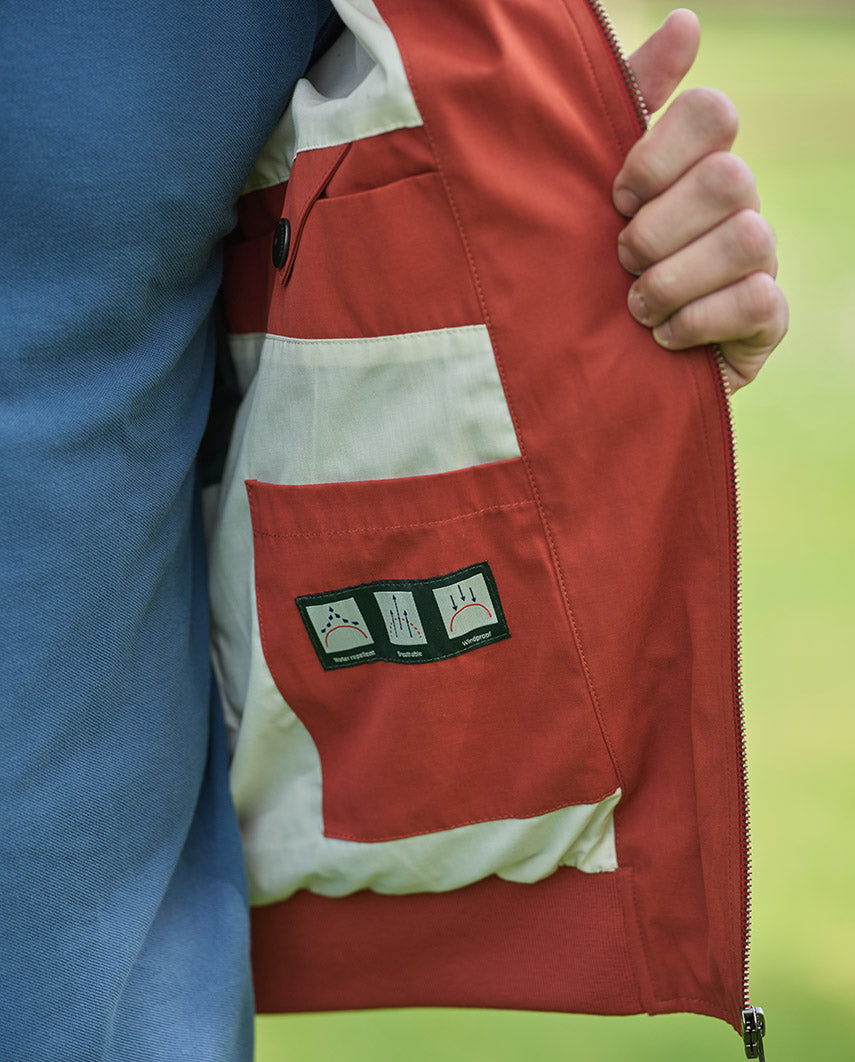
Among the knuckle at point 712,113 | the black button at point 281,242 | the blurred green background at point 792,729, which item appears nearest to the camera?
the knuckle at point 712,113

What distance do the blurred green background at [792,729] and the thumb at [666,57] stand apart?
1501 mm

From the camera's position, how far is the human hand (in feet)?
1.87

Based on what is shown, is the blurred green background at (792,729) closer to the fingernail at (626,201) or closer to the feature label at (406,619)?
the feature label at (406,619)

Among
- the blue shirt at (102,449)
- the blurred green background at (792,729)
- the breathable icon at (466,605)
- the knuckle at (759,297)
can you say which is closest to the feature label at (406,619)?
the breathable icon at (466,605)

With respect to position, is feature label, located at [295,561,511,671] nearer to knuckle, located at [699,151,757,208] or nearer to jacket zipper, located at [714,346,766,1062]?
jacket zipper, located at [714,346,766,1062]

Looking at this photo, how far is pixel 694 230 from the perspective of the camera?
1.92 ft

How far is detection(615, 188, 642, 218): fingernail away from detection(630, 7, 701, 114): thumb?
0.07 meters

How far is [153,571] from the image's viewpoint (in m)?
0.70

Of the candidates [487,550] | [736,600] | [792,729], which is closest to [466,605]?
[487,550]

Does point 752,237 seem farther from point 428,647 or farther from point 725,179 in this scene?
point 428,647

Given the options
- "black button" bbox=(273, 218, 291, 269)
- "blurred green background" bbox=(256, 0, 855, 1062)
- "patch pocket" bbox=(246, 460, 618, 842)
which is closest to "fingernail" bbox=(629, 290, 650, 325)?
"patch pocket" bbox=(246, 460, 618, 842)

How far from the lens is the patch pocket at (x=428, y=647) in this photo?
26.0 inches

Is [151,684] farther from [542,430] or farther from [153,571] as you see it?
[542,430]

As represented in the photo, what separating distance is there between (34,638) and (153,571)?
9 cm
